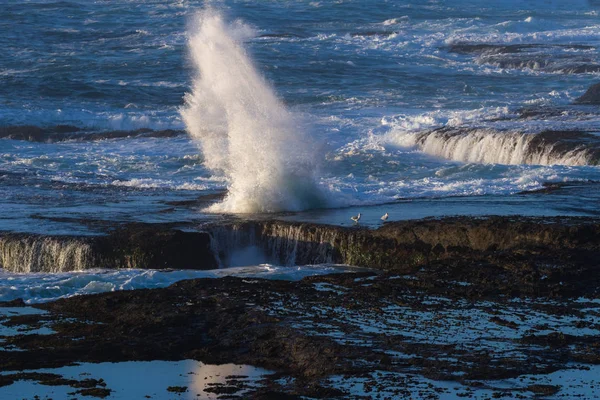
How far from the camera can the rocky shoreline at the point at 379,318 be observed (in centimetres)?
1071

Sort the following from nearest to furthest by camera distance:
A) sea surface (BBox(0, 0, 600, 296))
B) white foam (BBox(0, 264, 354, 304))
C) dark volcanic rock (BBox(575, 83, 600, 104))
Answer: white foam (BBox(0, 264, 354, 304)) → sea surface (BBox(0, 0, 600, 296)) → dark volcanic rock (BBox(575, 83, 600, 104))

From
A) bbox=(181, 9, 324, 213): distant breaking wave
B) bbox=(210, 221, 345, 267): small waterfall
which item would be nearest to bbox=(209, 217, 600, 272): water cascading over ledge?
bbox=(210, 221, 345, 267): small waterfall

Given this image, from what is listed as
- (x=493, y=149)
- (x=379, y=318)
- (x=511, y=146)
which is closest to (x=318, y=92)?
(x=493, y=149)

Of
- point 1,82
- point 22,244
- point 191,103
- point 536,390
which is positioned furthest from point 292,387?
point 1,82

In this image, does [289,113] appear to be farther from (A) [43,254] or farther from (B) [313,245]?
(A) [43,254]

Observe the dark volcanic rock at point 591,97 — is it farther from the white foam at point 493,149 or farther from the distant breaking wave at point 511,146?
the white foam at point 493,149

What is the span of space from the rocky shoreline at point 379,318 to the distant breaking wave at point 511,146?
25.7 feet

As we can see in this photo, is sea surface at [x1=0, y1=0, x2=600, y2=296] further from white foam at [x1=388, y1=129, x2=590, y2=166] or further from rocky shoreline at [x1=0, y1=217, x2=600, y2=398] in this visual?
rocky shoreline at [x1=0, y1=217, x2=600, y2=398]

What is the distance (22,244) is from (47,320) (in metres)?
4.12

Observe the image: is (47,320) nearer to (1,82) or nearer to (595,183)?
(595,183)

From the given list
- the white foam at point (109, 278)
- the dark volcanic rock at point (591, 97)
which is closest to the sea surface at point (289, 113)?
the dark volcanic rock at point (591, 97)

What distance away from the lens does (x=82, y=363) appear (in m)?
11.5

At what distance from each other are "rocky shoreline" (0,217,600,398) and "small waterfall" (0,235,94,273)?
24 centimetres

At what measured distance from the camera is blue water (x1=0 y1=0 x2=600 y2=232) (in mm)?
22203
